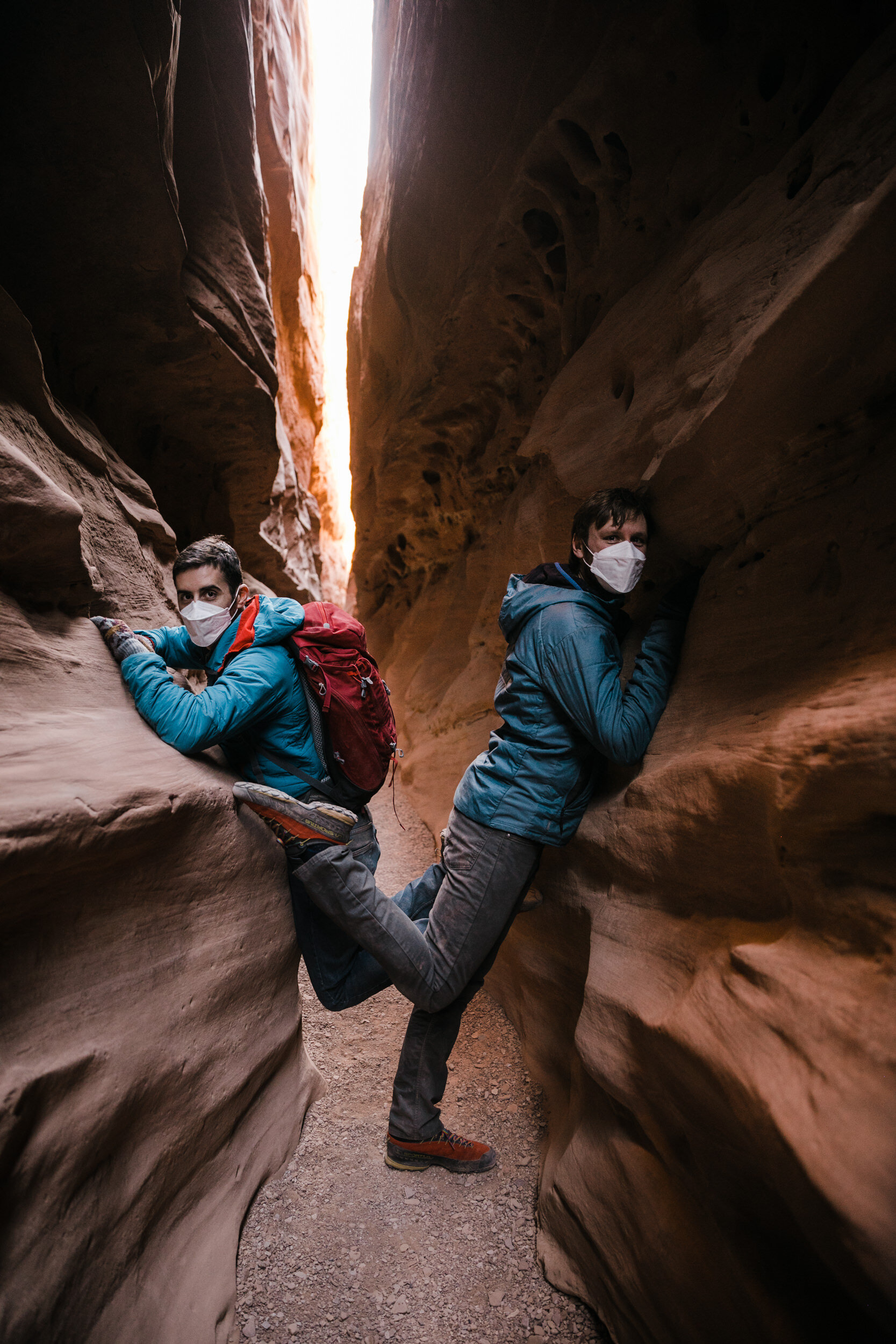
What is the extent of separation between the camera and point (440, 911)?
2.20 m

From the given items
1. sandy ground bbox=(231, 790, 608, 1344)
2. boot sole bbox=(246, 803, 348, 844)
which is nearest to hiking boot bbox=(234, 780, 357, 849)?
boot sole bbox=(246, 803, 348, 844)

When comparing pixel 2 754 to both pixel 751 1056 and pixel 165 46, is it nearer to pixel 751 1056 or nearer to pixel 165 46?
pixel 751 1056

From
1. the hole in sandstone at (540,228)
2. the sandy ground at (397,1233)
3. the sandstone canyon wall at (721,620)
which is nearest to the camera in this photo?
the sandstone canyon wall at (721,620)

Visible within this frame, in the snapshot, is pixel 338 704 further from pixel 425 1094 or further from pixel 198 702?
pixel 425 1094

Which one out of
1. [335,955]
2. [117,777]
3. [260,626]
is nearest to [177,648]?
[260,626]

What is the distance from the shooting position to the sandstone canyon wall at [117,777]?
1.44 m

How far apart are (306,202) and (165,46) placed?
9.01m

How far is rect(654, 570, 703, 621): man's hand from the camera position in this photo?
2.24 m

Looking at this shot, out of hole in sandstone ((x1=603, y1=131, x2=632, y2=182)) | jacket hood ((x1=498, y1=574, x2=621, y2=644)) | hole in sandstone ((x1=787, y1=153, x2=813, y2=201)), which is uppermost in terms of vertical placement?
hole in sandstone ((x1=603, y1=131, x2=632, y2=182))

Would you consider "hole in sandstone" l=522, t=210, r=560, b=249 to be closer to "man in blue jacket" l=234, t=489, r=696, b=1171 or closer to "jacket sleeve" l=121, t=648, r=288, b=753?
"man in blue jacket" l=234, t=489, r=696, b=1171

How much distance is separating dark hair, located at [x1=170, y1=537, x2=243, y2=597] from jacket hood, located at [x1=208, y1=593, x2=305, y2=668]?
167 mm

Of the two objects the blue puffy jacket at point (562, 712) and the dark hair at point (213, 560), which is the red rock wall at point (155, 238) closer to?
the dark hair at point (213, 560)

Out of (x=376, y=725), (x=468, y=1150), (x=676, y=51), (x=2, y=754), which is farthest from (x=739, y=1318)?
(x=676, y=51)

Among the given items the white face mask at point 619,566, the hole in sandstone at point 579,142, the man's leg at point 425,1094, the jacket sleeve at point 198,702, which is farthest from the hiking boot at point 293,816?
the hole in sandstone at point 579,142
